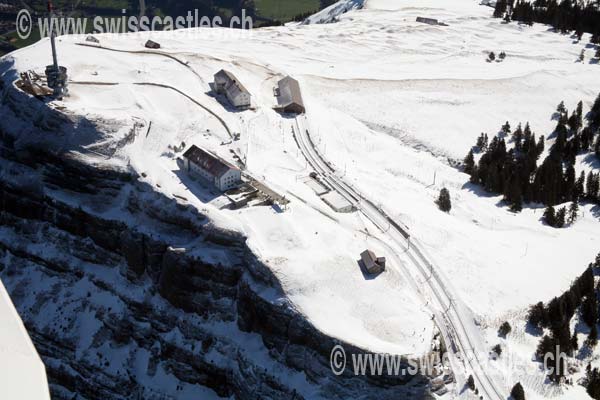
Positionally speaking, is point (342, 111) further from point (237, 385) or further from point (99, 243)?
point (237, 385)

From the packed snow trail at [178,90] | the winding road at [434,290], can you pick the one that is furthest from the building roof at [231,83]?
the winding road at [434,290]

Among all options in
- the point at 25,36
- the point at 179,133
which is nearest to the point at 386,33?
the point at 179,133

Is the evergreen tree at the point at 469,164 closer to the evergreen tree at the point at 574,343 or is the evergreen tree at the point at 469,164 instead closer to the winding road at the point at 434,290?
the winding road at the point at 434,290

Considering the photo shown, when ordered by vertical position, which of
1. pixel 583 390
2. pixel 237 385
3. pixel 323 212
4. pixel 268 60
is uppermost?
pixel 268 60

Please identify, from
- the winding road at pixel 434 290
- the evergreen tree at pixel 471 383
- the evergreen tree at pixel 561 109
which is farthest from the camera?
the evergreen tree at pixel 561 109

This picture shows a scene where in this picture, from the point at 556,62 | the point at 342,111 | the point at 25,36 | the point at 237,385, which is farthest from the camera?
the point at 25,36

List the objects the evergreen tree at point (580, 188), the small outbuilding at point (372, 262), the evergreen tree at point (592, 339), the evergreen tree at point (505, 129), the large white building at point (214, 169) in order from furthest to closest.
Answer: the evergreen tree at point (505, 129)
the evergreen tree at point (580, 188)
the large white building at point (214, 169)
the small outbuilding at point (372, 262)
the evergreen tree at point (592, 339)

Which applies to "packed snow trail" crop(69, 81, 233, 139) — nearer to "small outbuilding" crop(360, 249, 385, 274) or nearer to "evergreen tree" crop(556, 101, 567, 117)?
"small outbuilding" crop(360, 249, 385, 274)

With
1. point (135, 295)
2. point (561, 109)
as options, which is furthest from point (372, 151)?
point (561, 109)
